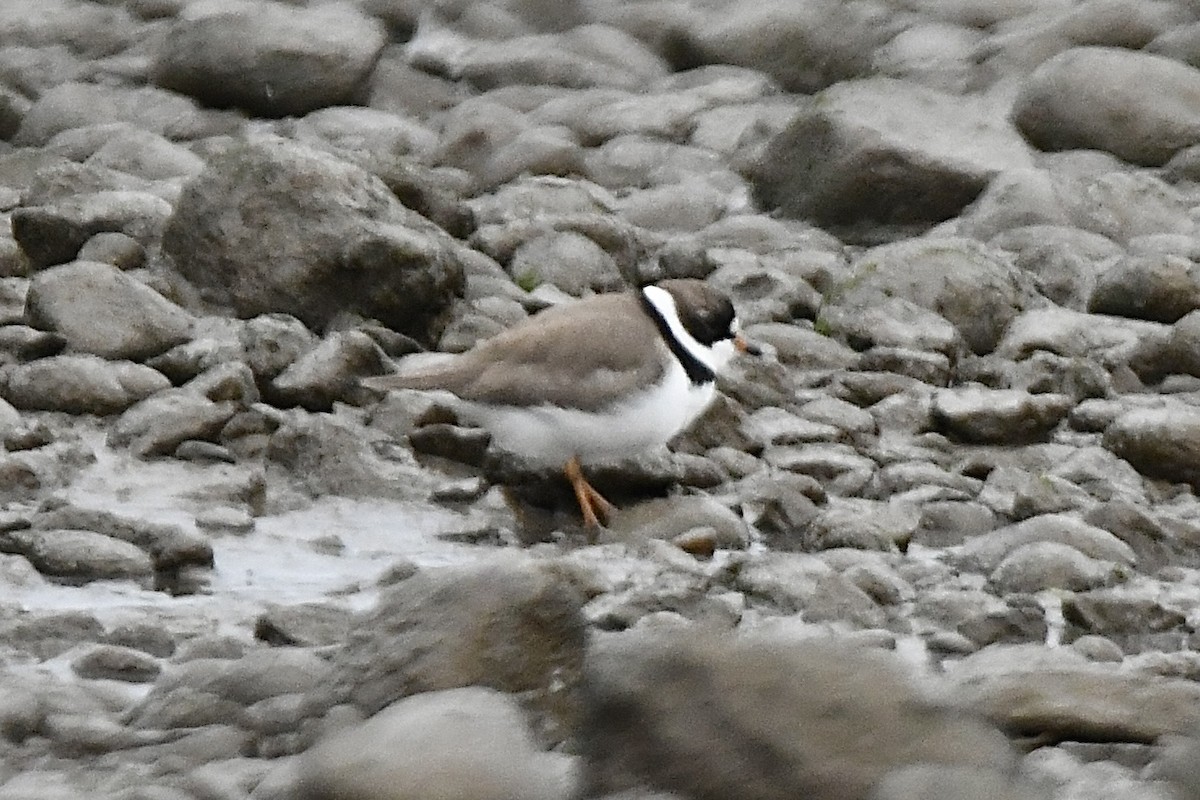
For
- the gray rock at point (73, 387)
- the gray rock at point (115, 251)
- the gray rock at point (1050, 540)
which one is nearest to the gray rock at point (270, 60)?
the gray rock at point (115, 251)

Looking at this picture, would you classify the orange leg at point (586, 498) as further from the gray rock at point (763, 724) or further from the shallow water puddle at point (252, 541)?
the gray rock at point (763, 724)

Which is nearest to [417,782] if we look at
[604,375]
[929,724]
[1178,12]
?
[929,724]

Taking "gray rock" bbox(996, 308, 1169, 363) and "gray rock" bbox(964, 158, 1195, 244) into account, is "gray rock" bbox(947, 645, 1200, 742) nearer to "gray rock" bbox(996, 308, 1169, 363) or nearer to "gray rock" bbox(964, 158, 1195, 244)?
"gray rock" bbox(996, 308, 1169, 363)

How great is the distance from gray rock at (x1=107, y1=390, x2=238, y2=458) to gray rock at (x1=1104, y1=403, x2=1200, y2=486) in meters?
3.03

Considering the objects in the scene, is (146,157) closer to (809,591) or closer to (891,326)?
(891,326)

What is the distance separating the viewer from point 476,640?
14.3 feet

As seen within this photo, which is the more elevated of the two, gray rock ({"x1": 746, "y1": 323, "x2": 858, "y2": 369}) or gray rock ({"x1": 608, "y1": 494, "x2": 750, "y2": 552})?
gray rock ({"x1": 608, "y1": 494, "x2": 750, "y2": 552})

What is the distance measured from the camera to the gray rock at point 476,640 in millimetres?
4320

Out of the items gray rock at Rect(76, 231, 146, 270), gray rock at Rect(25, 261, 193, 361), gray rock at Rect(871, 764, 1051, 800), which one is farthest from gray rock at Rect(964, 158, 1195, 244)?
gray rock at Rect(871, 764, 1051, 800)

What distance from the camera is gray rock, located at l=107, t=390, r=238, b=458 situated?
6.72 m

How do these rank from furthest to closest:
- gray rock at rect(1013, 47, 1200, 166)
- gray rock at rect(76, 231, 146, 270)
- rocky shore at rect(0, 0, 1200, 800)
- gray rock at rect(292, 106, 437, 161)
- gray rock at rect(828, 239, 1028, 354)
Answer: gray rock at rect(292, 106, 437, 161) < gray rock at rect(1013, 47, 1200, 166) < gray rock at rect(828, 239, 1028, 354) < gray rock at rect(76, 231, 146, 270) < rocky shore at rect(0, 0, 1200, 800)

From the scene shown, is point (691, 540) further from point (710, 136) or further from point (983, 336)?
point (710, 136)

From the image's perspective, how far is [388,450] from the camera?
7.04 meters

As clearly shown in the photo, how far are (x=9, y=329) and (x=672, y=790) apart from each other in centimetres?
432
